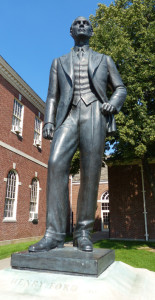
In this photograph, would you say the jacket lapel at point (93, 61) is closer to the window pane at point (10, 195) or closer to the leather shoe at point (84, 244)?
the leather shoe at point (84, 244)

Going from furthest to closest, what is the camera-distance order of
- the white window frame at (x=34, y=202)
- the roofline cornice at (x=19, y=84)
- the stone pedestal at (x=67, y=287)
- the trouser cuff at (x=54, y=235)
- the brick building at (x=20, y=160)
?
→ the white window frame at (x=34, y=202) → the roofline cornice at (x=19, y=84) → the brick building at (x=20, y=160) → the trouser cuff at (x=54, y=235) → the stone pedestal at (x=67, y=287)

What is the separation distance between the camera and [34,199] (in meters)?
16.8

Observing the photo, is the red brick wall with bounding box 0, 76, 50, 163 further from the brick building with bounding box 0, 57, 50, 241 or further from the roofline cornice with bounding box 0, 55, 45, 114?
the roofline cornice with bounding box 0, 55, 45, 114

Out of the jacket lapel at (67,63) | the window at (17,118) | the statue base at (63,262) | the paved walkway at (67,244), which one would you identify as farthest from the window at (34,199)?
the statue base at (63,262)

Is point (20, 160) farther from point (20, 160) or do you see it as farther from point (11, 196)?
point (11, 196)

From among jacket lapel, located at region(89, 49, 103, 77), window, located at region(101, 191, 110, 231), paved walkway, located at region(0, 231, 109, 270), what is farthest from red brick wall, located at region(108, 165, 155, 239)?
jacket lapel, located at region(89, 49, 103, 77)

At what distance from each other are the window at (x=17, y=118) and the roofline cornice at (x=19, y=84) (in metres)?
0.91

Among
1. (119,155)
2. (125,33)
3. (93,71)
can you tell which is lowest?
(93,71)

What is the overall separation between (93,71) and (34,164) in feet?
46.8

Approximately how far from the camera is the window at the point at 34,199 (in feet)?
53.4

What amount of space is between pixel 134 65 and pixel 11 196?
30.7 ft

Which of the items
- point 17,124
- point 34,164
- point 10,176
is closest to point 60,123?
point 10,176

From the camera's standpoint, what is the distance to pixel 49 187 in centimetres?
274

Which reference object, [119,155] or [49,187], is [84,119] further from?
[119,155]
